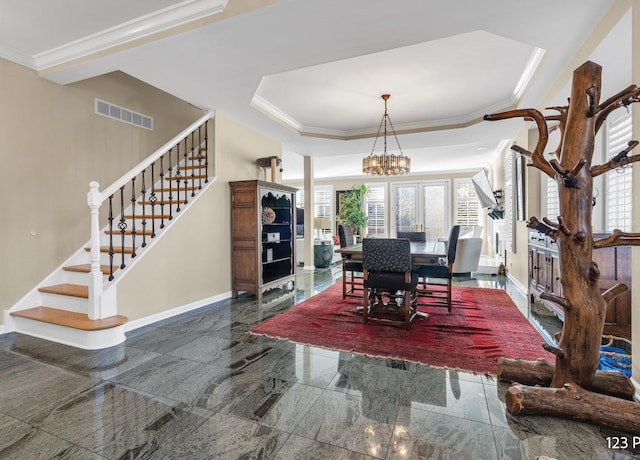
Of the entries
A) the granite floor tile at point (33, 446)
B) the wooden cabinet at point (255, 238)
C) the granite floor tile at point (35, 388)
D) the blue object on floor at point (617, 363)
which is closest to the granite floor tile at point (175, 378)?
the granite floor tile at point (35, 388)

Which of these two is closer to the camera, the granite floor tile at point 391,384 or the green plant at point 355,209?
the granite floor tile at point 391,384

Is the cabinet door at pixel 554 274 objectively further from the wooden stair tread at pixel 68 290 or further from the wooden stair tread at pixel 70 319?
the wooden stair tread at pixel 68 290

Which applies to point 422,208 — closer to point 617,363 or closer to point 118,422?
point 617,363

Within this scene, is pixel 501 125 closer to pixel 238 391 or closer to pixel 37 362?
pixel 238 391

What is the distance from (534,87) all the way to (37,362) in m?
5.33

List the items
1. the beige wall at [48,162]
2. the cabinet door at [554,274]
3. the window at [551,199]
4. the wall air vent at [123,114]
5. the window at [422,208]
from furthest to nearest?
1. the window at [422,208]
2. the window at [551,199]
3. the wall air vent at [123,114]
4. the beige wall at [48,162]
5. the cabinet door at [554,274]

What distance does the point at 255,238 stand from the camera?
14.8 ft

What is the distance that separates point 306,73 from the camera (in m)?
3.73

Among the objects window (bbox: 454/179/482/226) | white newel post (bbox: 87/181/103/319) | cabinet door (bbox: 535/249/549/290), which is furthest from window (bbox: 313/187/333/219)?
white newel post (bbox: 87/181/103/319)

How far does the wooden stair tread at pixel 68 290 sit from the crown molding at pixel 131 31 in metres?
2.24

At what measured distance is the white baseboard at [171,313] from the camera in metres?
3.27

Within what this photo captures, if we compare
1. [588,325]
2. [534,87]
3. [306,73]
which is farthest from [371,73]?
[588,325]

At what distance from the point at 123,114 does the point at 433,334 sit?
4.62m

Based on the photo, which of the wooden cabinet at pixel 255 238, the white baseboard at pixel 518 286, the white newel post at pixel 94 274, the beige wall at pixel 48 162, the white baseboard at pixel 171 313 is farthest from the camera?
the white baseboard at pixel 518 286
